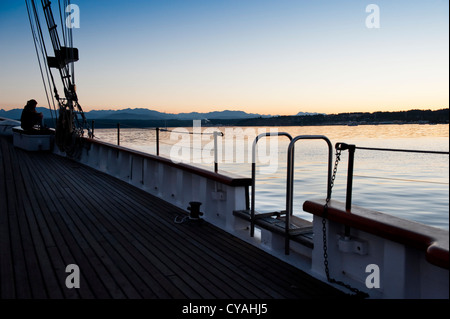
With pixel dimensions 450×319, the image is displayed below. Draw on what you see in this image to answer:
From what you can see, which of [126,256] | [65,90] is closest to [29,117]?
[65,90]

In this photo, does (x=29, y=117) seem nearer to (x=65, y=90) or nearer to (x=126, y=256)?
(x=65, y=90)

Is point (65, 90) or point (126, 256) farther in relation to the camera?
point (65, 90)

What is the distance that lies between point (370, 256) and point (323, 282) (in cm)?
44

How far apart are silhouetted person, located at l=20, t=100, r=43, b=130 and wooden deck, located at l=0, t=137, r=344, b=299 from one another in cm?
789

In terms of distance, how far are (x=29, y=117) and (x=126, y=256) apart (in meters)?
10.8

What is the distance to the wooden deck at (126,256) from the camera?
2566 mm

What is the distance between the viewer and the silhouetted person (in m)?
12.2

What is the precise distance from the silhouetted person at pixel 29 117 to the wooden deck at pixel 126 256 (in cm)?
789

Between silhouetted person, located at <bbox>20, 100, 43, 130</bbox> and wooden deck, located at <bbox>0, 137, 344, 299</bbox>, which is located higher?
silhouetted person, located at <bbox>20, 100, 43, 130</bbox>

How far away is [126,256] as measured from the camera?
3180 millimetres

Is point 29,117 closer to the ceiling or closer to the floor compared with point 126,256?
closer to the ceiling

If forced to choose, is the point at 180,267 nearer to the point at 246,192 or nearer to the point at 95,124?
the point at 246,192

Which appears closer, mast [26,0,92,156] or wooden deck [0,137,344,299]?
wooden deck [0,137,344,299]

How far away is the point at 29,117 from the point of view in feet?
40.3
